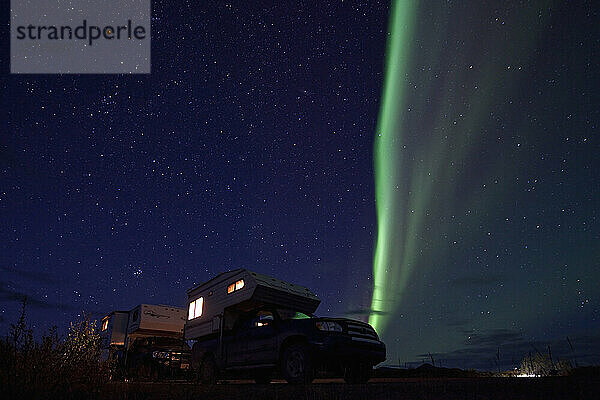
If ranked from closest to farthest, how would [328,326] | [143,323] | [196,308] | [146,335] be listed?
1. [328,326]
2. [196,308]
3. [143,323]
4. [146,335]

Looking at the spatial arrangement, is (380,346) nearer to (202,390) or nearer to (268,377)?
(268,377)

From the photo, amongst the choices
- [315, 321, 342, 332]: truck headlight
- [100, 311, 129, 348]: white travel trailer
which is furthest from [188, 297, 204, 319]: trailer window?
[315, 321, 342, 332]: truck headlight

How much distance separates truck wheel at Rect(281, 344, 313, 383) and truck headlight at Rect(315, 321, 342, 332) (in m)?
0.50

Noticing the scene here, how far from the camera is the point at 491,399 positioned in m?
5.34

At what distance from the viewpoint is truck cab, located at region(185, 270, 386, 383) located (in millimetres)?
9312

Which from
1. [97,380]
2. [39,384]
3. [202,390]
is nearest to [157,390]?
[202,390]

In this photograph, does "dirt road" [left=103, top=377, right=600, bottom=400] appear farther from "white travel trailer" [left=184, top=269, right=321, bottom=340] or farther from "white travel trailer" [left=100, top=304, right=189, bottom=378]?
"white travel trailer" [left=100, top=304, right=189, bottom=378]

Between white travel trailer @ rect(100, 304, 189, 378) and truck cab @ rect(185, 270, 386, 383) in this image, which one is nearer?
truck cab @ rect(185, 270, 386, 383)

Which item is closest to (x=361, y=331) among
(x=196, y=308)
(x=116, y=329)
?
(x=196, y=308)

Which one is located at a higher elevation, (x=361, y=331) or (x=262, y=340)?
(x=361, y=331)

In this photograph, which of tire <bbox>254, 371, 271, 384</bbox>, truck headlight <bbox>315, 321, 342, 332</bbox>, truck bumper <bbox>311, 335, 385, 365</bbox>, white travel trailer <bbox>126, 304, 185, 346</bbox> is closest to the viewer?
truck bumper <bbox>311, 335, 385, 365</bbox>

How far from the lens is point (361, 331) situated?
32.4 feet

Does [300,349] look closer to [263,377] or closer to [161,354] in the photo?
[263,377]

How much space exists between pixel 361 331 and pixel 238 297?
4473mm
